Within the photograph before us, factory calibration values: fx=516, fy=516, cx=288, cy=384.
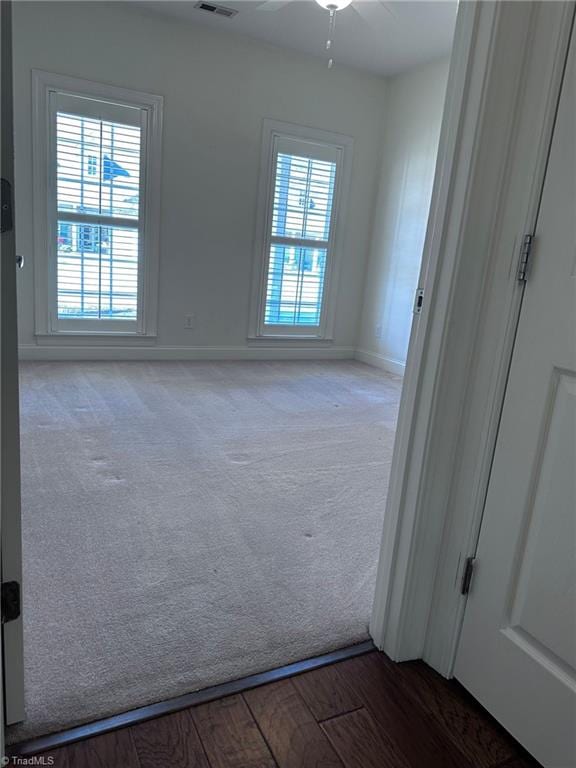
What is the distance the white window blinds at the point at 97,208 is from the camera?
401 cm

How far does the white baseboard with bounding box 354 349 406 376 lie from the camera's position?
4980mm

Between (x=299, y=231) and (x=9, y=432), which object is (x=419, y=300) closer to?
(x=9, y=432)

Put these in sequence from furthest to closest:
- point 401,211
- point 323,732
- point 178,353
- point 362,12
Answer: point 401,211 < point 178,353 < point 362,12 < point 323,732

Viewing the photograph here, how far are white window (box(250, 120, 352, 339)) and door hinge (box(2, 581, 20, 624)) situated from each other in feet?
13.5

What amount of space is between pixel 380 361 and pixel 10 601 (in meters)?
4.54

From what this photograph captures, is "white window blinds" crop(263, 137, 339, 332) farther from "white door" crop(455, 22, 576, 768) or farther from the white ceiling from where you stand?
"white door" crop(455, 22, 576, 768)

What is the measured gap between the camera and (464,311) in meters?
1.14

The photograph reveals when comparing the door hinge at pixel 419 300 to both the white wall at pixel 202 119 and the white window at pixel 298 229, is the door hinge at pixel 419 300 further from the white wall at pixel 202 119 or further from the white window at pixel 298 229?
the white window at pixel 298 229

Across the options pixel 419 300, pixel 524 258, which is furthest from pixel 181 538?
pixel 524 258

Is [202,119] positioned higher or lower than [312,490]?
higher

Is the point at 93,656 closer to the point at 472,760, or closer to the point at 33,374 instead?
the point at 472,760

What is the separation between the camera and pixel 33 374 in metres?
3.82

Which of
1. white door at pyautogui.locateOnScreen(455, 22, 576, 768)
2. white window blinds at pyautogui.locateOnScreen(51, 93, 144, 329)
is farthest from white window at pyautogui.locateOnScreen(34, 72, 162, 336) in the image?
white door at pyautogui.locateOnScreen(455, 22, 576, 768)

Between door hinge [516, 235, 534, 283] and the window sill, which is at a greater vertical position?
door hinge [516, 235, 534, 283]
